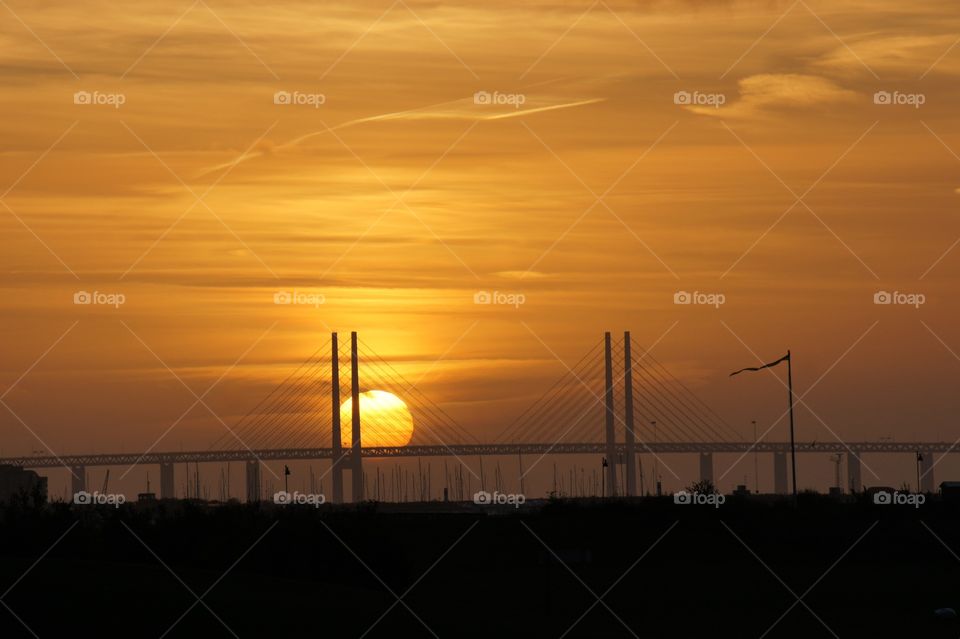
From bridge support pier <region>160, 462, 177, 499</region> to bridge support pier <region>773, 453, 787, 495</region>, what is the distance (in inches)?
2328

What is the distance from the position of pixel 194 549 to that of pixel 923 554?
93.4 feet

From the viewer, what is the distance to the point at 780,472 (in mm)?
165875

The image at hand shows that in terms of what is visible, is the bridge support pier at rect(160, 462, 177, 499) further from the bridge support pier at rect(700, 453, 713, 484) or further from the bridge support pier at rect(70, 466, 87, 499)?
the bridge support pier at rect(700, 453, 713, 484)

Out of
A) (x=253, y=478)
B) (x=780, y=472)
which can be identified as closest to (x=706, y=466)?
(x=780, y=472)

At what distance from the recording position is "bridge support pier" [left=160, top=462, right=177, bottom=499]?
17012 centimetres

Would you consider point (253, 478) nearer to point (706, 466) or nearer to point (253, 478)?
point (253, 478)

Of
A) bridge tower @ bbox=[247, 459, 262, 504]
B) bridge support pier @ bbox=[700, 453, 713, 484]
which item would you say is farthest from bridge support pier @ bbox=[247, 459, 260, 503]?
bridge support pier @ bbox=[700, 453, 713, 484]

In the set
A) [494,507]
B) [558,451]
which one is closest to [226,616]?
[494,507]

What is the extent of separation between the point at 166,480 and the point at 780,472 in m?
61.7

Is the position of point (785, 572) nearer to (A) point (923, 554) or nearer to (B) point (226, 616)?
(A) point (923, 554)

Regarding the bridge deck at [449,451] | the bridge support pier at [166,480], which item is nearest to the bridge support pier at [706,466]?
the bridge deck at [449,451]

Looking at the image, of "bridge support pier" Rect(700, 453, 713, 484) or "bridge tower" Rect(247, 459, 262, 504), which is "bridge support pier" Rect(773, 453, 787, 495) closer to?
"bridge support pier" Rect(700, 453, 713, 484)

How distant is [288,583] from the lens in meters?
39.1

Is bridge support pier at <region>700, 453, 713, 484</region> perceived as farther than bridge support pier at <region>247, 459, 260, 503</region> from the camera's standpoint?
Yes
